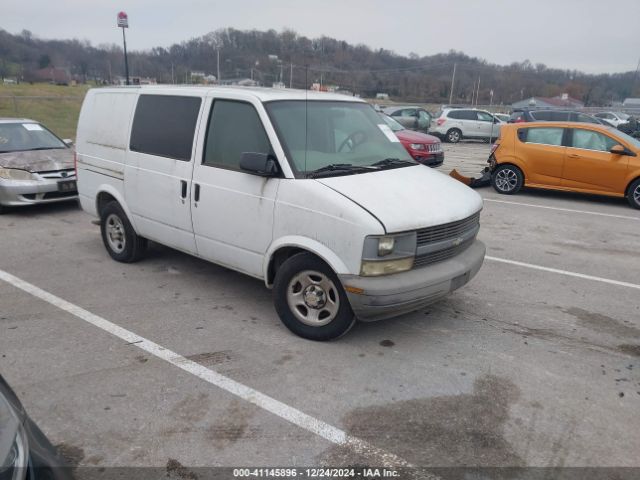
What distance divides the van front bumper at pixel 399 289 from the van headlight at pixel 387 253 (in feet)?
0.18

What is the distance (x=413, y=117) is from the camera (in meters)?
25.2

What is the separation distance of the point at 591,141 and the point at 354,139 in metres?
7.49

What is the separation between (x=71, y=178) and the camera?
8.37 meters

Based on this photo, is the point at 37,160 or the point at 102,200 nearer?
the point at 102,200

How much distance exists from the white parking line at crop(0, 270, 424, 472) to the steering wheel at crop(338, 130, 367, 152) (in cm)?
221

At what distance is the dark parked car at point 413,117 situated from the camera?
81.6ft

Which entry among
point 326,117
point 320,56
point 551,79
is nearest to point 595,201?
point 320,56

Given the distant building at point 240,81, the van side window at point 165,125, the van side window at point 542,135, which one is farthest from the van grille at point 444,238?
the van side window at point 542,135

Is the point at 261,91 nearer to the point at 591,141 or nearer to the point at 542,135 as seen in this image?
the point at 542,135

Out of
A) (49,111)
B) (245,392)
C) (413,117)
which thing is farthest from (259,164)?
(49,111)

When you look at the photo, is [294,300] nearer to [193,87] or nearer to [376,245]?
[376,245]

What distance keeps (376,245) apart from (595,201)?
886 cm

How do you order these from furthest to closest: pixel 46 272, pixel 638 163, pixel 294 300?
pixel 638 163 < pixel 46 272 < pixel 294 300

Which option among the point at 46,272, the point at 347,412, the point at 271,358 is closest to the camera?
the point at 347,412
